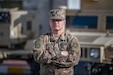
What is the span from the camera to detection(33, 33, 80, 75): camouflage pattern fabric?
17.5 feet

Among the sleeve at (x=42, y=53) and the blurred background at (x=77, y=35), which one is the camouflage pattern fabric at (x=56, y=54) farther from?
the blurred background at (x=77, y=35)

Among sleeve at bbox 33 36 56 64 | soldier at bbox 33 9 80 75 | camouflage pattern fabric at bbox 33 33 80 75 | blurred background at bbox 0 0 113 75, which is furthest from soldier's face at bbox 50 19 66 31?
blurred background at bbox 0 0 113 75

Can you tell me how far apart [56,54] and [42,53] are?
0.17 metres

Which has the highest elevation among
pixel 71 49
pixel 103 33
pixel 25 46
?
pixel 71 49

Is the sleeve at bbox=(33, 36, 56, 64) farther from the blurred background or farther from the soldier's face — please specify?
the blurred background

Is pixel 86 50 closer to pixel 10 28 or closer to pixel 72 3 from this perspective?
pixel 10 28

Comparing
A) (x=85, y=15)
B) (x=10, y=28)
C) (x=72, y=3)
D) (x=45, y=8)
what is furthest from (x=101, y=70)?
(x=45, y=8)

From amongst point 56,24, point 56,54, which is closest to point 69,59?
point 56,54

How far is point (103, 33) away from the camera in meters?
10.0

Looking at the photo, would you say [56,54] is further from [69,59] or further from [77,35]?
[77,35]

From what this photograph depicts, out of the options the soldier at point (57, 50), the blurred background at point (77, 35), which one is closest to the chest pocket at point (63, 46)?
the soldier at point (57, 50)

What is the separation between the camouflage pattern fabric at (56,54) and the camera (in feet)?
17.5

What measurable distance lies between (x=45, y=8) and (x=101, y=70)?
1174cm

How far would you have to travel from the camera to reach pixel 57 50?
537cm
